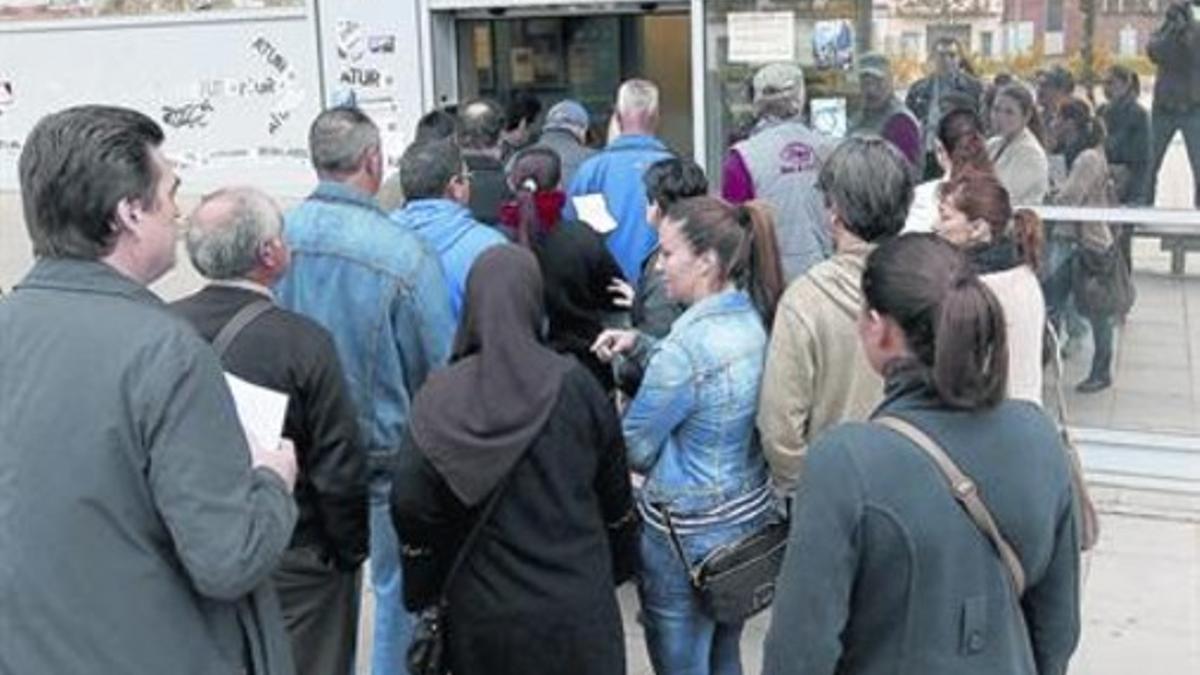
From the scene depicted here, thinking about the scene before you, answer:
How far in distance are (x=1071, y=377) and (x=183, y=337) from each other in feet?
15.4

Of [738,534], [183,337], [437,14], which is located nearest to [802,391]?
[738,534]

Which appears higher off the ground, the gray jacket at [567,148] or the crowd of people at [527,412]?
the gray jacket at [567,148]

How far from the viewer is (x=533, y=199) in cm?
494

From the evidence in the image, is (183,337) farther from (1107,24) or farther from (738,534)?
(1107,24)

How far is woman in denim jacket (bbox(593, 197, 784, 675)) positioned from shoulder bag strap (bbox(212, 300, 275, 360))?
3.09 feet

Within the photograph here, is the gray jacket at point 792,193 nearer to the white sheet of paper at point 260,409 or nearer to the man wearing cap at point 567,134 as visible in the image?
the man wearing cap at point 567,134

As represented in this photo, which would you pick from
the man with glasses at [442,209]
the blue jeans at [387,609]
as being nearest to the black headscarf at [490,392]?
the blue jeans at [387,609]

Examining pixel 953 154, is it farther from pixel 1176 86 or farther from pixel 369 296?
pixel 369 296

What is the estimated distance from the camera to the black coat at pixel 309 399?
3.08 meters

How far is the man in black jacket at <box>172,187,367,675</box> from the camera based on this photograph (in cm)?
309

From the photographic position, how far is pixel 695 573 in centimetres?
346

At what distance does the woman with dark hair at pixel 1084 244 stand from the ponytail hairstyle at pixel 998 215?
97.5 inches

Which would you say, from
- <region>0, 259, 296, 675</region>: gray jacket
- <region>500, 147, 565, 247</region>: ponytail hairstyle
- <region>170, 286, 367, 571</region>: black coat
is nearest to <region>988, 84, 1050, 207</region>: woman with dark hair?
<region>500, 147, 565, 247</region>: ponytail hairstyle

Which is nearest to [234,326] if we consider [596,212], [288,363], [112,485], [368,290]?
[288,363]
